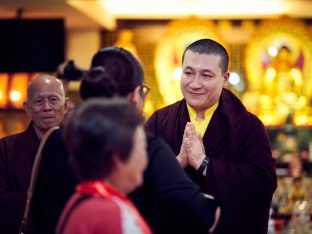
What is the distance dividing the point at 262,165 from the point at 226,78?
411 mm

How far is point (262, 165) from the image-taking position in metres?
2.96

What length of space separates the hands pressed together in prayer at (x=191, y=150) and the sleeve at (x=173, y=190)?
2.12ft

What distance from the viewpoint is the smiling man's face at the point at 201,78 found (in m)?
2.99

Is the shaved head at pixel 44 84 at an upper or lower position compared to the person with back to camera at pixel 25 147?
upper

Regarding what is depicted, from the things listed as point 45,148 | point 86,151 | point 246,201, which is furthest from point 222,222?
point 86,151

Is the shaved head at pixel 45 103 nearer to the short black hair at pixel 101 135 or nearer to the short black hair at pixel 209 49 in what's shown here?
the short black hair at pixel 209 49

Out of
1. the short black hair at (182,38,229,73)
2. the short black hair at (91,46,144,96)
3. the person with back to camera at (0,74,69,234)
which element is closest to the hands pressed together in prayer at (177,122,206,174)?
the short black hair at (182,38,229,73)

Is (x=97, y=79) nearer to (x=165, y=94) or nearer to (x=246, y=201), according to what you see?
(x=246, y=201)

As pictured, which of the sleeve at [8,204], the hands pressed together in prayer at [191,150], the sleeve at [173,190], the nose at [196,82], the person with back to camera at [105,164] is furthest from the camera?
the sleeve at [8,204]

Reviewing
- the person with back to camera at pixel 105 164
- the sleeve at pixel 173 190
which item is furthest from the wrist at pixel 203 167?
the person with back to camera at pixel 105 164

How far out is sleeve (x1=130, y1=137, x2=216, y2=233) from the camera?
2137 millimetres

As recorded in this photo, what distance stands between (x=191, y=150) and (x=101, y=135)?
1118 millimetres

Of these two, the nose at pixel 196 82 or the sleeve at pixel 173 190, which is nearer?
the sleeve at pixel 173 190

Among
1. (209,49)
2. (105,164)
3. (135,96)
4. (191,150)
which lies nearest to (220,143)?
(191,150)
